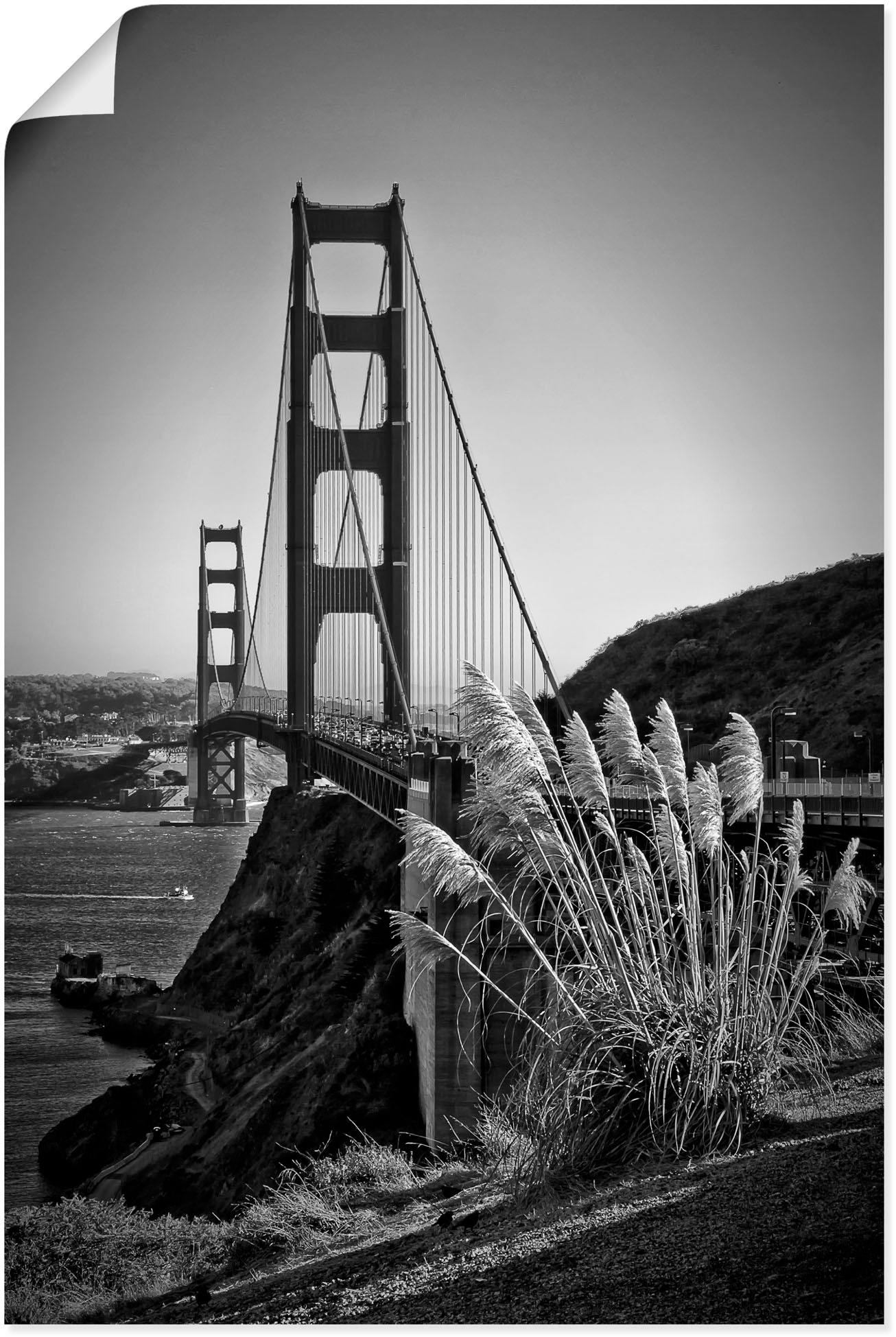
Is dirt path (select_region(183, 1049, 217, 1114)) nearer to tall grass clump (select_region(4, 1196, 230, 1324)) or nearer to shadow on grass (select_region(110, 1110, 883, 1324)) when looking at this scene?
tall grass clump (select_region(4, 1196, 230, 1324))

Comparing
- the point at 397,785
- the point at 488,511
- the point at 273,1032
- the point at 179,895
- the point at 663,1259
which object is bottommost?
the point at 179,895

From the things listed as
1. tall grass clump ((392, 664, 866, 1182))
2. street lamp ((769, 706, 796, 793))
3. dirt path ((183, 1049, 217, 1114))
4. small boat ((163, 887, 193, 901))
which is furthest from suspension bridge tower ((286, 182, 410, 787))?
small boat ((163, 887, 193, 901))

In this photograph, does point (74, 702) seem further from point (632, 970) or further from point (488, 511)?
point (632, 970)

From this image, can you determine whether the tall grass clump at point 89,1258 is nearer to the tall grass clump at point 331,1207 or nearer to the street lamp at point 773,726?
the tall grass clump at point 331,1207

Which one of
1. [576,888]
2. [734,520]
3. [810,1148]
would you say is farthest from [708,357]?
[810,1148]

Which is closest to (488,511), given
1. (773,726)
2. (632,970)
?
(773,726)

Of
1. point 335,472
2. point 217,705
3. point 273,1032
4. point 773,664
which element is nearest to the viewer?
point 273,1032

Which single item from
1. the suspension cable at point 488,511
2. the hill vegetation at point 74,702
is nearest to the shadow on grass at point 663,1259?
the suspension cable at point 488,511
